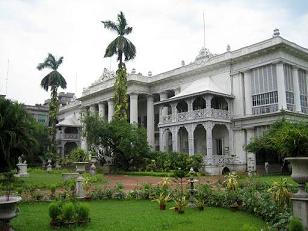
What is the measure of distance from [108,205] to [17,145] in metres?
8.14

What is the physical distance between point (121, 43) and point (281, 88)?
1511 centimetres

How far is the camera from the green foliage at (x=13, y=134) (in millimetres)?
17828

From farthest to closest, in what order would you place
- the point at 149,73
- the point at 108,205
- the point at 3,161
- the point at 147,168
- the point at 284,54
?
the point at 149,73, the point at 147,168, the point at 284,54, the point at 3,161, the point at 108,205

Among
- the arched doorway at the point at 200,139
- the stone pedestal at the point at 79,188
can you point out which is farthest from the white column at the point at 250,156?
the stone pedestal at the point at 79,188

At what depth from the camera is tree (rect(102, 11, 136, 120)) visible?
113 ft

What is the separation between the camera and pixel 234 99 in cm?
3328


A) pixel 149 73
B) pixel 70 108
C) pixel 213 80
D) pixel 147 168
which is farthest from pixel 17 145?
pixel 70 108

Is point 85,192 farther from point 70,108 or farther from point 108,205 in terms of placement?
point 70,108

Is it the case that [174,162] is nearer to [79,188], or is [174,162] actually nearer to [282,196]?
[79,188]

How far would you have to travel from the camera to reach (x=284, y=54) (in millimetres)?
30000

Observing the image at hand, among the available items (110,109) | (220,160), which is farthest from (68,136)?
(220,160)

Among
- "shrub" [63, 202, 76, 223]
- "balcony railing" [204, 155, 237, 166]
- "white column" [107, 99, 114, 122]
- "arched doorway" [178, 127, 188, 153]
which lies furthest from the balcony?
"shrub" [63, 202, 76, 223]

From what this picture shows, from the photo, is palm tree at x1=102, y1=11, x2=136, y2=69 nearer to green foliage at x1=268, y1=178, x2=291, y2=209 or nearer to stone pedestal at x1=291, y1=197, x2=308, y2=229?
green foliage at x1=268, y1=178, x2=291, y2=209

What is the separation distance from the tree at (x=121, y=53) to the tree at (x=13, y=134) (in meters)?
14.3
